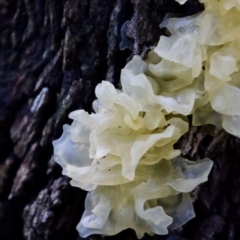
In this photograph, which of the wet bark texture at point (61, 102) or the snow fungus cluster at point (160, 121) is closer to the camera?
Result: the snow fungus cluster at point (160, 121)

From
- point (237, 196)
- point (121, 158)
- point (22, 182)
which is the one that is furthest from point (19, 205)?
point (237, 196)

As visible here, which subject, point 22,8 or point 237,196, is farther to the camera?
point 22,8

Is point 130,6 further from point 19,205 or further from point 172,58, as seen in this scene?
point 19,205

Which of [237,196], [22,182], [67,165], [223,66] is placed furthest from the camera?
[22,182]

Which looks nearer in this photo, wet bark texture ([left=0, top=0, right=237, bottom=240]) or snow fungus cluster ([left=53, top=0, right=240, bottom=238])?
snow fungus cluster ([left=53, top=0, right=240, bottom=238])

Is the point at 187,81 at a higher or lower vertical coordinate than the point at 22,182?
higher

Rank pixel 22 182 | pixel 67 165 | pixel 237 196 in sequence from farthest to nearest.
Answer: pixel 22 182 < pixel 237 196 < pixel 67 165

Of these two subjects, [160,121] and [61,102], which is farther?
[61,102]

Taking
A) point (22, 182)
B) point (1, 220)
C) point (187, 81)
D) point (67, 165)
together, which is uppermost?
point (187, 81)
